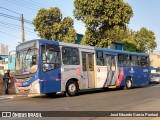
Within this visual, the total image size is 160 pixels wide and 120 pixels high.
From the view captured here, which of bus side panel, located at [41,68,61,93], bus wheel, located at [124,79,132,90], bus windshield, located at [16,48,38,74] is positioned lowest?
bus wheel, located at [124,79,132,90]

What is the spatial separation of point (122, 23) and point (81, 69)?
42.0 ft

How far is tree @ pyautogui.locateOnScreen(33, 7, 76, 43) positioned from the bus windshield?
2021cm

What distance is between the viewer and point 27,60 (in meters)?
15.0

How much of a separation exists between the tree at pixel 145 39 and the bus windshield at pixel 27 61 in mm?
45062

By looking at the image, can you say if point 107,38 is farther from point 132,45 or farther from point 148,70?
point 132,45

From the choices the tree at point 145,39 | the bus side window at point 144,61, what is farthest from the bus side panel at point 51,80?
the tree at point 145,39

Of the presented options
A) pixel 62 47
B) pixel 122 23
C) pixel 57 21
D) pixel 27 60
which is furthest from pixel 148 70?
pixel 57 21

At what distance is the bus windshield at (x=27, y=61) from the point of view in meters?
14.6

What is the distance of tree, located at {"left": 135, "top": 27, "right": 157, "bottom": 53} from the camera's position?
191 ft

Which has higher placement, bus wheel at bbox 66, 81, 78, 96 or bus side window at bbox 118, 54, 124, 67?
bus side window at bbox 118, 54, 124, 67

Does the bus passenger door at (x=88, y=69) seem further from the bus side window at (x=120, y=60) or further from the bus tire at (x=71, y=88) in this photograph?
the bus side window at (x=120, y=60)

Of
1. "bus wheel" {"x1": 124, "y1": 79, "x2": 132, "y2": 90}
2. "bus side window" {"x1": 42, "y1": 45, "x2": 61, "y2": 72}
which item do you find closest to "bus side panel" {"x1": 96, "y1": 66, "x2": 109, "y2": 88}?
"bus wheel" {"x1": 124, "y1": 79, "x2": 132, "y2": 90}

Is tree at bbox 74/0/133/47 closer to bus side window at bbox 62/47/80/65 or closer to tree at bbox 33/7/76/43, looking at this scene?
tree at bbox 33/7/76/43

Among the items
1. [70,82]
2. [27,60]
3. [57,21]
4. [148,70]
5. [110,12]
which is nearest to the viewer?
[27,60]
